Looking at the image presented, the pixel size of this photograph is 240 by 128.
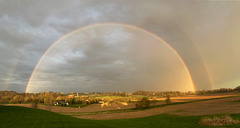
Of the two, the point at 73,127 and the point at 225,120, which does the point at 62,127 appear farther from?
the point at 225,120

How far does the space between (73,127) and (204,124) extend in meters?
20.7

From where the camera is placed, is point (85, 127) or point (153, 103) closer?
point (85, 127)

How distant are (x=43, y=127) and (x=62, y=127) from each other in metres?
2.63

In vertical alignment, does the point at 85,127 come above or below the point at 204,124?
above

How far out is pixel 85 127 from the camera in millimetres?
18922

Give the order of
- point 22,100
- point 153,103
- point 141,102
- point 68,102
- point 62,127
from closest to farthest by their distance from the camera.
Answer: point 62,127 → point 141,102 → point 153,103 → point 68,102 → point 22,100

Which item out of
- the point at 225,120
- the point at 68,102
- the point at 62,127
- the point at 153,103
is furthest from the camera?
the point at 68,102

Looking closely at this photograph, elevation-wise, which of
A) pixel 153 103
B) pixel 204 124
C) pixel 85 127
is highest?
pixel 85 127

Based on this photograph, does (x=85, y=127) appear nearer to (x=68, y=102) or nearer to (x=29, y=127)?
(x=29, y=127)

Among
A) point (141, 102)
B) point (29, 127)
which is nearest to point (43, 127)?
point (29, 127)

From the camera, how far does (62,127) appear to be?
18.6 metres

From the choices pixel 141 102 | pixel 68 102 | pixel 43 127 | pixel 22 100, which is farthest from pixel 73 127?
pixel 22 100

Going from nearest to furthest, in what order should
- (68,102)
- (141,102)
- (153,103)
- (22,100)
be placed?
1. (141,102)
2. (153,103)
3. (68,102)
4. (22,100)

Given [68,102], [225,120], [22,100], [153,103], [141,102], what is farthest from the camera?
[22,100]
